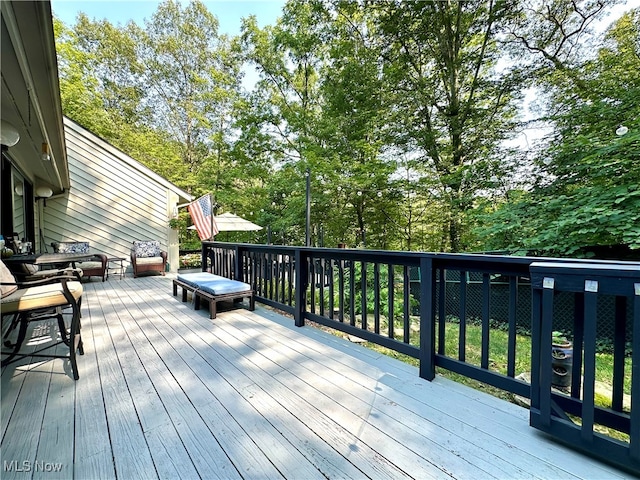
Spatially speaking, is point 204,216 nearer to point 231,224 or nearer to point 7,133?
point 7,133

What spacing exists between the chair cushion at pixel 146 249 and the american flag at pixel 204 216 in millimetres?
2959

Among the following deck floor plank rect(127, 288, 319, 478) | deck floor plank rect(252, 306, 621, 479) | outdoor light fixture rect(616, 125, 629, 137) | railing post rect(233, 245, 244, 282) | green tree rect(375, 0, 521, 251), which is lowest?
deck floor plank rect(252, 306, 621, 479)

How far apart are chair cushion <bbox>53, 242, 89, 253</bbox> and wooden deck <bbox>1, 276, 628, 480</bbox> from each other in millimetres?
5731

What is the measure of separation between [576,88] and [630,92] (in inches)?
56.0

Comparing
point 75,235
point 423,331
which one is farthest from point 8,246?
point 423,331

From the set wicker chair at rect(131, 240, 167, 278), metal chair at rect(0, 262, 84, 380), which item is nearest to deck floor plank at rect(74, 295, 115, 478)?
metal chair at rect(0, 262, 84, 380)

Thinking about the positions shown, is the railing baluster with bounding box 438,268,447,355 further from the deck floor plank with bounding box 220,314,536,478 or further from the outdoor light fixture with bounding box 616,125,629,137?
the outdoor light fixture with bounding box 616,125,629,137

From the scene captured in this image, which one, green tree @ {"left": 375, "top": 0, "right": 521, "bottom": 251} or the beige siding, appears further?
green tree @ {"left": 375, "top": 0, "right": 521, "bottom": 251}

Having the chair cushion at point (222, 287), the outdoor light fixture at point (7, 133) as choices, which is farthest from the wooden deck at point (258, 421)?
the outdoor light fixture at point (7, 133)

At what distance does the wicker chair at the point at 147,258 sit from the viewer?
23.3 ft

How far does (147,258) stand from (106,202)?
82.5 inches

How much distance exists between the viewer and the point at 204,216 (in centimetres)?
542

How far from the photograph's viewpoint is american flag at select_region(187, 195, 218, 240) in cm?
538

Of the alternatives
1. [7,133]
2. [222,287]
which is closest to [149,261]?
[222,287]
